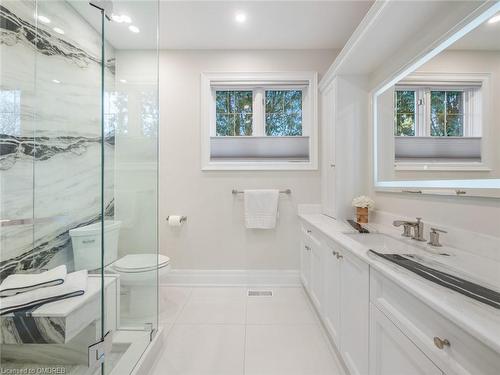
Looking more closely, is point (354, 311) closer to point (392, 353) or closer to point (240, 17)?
point (392, 353)

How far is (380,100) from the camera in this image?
74.4 inches

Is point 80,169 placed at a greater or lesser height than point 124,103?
lesser

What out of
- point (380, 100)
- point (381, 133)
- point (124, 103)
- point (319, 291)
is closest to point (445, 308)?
point (319, 291)

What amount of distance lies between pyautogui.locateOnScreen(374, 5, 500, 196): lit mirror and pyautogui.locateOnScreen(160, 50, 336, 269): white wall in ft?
3.33

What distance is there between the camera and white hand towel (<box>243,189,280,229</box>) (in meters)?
2.41

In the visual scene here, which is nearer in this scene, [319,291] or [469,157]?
[469,157]

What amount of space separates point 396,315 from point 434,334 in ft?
0.56

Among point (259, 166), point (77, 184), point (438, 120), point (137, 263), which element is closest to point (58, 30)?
point (77, 184)

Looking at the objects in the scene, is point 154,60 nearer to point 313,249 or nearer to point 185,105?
point 185,105

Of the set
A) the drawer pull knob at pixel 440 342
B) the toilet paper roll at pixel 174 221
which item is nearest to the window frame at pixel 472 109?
the drawer pull knob at pixel 440 342

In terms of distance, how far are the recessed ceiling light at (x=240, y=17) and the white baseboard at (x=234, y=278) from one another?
96.7 inches

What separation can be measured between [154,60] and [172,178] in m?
1.18

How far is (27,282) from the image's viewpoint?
1.26m

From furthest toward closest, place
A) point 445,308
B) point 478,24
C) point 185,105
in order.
→ point 185,105 → point 478,24 → point 445,308
